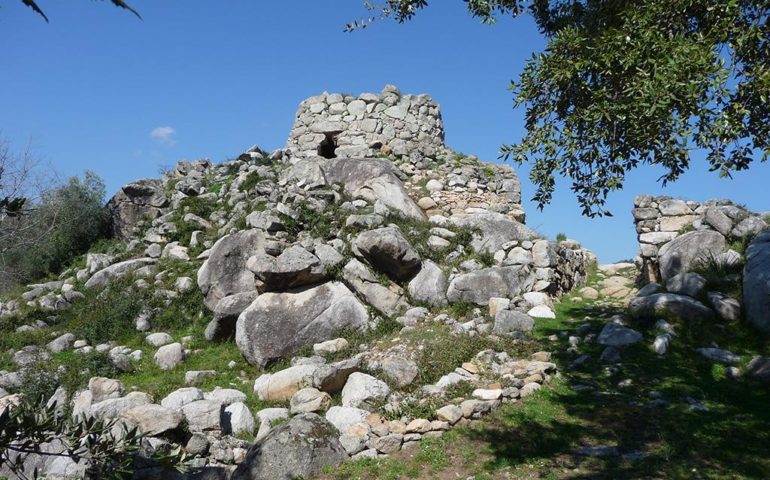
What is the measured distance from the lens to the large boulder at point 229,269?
15086 mm

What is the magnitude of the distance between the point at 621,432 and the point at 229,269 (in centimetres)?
1076

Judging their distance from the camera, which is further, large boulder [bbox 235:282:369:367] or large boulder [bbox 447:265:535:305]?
large boulder [bbox 447:265:535:305]

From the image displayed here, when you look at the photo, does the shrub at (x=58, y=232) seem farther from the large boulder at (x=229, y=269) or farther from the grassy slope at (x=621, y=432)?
the grassy slope at (x=621, y=432)

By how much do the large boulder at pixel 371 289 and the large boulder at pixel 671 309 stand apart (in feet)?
17.5

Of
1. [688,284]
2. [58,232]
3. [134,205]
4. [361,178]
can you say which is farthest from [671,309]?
[58,232]

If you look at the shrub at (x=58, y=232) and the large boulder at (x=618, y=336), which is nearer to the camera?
the large boulder at (x=618, y=336)

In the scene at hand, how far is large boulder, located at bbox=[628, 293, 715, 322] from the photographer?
37.3 ft

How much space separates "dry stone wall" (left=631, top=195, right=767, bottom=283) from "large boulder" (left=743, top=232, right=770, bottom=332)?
206 cm

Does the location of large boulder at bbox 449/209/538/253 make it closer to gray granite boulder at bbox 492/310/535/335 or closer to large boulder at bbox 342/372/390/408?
gray granite boulder at bbox 492/310/535/335

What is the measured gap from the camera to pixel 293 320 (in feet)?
42.5

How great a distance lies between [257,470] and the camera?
7.53 m

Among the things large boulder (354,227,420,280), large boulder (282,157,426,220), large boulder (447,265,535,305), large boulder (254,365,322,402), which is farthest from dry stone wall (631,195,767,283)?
large boulder (254,365,322,402)

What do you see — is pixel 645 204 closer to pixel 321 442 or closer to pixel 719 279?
pixel 719 279

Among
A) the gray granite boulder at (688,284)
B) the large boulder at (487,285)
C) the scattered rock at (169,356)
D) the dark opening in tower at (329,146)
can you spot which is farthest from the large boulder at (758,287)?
the dark opening in tower at (329,146)
